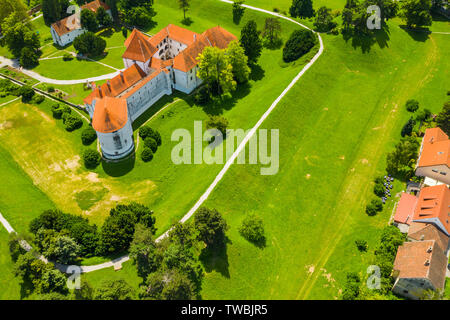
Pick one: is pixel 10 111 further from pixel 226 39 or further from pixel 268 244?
pixel 268 244

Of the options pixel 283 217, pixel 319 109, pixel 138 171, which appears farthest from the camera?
→ pixel 319 109

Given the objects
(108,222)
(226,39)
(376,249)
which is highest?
(226,39)

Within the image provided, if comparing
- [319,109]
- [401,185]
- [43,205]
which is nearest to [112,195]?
[43,205]

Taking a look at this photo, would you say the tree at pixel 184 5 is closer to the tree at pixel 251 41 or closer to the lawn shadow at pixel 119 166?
the tree at pixel 251 41

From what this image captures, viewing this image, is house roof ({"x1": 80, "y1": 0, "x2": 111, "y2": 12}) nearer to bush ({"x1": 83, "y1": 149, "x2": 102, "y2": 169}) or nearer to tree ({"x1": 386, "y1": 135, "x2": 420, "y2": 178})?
bush ({"x1": 83, "y1": 149, "x2": 102, "y2": 169})

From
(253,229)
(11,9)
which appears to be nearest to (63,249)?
(253,229)
